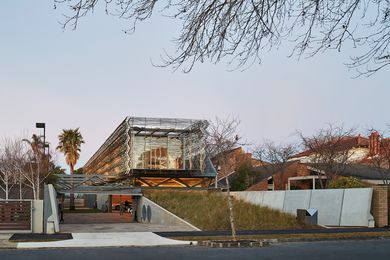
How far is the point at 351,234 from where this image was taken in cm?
2302

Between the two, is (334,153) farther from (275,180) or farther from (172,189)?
(172,189)

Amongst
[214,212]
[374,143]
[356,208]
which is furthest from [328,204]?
[374,143]

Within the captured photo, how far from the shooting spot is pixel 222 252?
16.9 metres

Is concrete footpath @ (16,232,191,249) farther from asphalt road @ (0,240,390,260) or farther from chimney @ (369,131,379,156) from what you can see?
chimney @ (369,131,379,156)

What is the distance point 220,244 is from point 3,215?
10981 millimetres

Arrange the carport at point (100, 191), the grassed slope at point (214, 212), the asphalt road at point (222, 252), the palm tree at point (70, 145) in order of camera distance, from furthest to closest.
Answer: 1. the palm tree at point (70, 145)
2. the carport at point (100, 191)
3. the grassed slope at point (214, 212)
4. the asphalt road at point (222, 252)

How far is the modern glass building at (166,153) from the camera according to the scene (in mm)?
42156

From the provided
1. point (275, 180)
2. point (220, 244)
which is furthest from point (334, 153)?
point (220, 244)

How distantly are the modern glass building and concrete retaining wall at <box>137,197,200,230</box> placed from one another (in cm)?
657

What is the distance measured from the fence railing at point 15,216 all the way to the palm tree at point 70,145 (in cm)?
4214

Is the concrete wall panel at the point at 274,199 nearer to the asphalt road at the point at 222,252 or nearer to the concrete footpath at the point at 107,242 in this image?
the concrete footpath at the point at 107,242

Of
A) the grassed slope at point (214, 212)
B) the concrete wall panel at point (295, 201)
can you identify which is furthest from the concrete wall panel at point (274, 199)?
the grassed slope at point (214, 212)

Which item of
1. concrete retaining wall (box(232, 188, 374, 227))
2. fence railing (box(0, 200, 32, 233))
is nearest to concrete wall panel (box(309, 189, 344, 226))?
concrete retaining wall (box(232, 188, 374, 227))

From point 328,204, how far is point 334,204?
0.46 m
